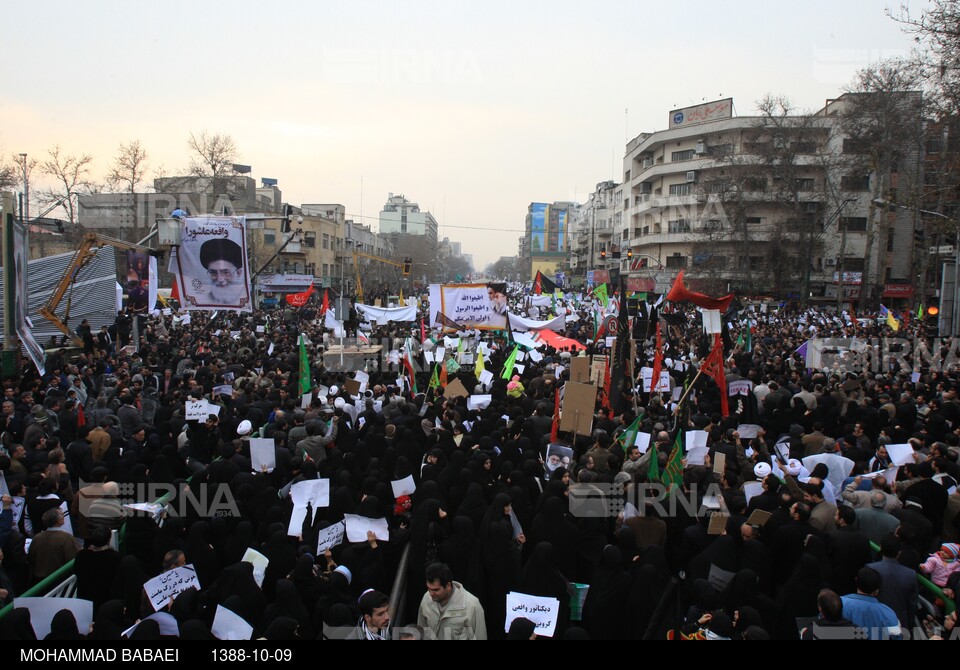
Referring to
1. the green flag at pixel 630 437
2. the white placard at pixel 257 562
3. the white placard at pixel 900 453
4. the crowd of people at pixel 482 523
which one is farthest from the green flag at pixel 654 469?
the white placard at pixel 257 562

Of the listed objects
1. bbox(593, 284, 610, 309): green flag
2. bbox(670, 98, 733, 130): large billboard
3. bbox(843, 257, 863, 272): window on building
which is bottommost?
bbox(593, 284, 610, 309): green flag

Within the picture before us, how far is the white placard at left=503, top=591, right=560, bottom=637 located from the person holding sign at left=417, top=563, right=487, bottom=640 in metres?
0.26

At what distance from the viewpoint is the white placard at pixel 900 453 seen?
277 inches

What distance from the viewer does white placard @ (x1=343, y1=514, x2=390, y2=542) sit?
5.31m

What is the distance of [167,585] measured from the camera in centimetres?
451

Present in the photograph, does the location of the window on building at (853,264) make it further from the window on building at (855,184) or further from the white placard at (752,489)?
the white placard at (752,489)

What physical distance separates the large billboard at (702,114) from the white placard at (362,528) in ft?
181

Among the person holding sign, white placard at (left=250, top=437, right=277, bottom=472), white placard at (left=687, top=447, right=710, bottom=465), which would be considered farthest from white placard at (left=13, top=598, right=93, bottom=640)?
white placard at (left=687, top=447, right=710, bottom=465)

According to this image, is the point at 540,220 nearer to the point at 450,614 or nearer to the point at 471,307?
the point at 471,307

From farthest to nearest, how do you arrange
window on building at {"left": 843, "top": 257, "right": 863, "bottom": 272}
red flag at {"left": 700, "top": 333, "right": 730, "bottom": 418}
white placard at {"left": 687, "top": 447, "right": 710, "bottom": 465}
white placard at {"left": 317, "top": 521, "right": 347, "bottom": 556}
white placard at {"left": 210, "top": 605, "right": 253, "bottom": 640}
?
1. window on building at {"left": 843, "top": 257, "right": 863, "bottom": 272}
2. red flag at {"left": 700, "top": 333, "right": 730, "bottom": 418}
3. white placard at {"left": 687, "top": 447, "right": 710, "bottom": 465}
4. white placard at {"left": 317, "top": 521, "right": 347, "bottom": 556}
5. white placard at {"left": 210, "top": 605, "right": 253, "bottom": 640}

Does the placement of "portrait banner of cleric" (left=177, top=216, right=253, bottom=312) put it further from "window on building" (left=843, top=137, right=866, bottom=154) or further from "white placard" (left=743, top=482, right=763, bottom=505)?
"window on building" (left=843, top=137, right=866, bottom=154)

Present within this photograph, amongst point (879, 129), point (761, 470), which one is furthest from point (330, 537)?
point (879, 129)

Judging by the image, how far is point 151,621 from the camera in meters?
3.77

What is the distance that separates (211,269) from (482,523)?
864 centimetres
